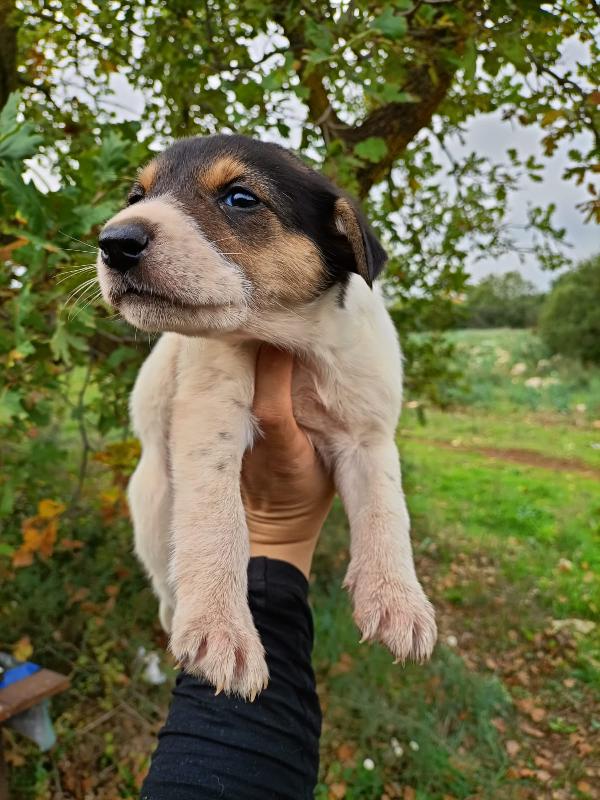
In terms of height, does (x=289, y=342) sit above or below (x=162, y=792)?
above

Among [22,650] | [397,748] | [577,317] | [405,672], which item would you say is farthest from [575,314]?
[22,650]

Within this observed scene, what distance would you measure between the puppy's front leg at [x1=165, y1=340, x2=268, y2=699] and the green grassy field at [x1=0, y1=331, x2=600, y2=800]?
5.62ft

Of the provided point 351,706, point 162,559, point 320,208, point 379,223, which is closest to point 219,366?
point 320,208

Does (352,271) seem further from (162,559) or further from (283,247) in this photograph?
(162,559)

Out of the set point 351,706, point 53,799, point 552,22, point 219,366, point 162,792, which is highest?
point 552,22

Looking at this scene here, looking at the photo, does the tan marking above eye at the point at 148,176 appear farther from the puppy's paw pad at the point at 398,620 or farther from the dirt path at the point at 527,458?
the dirt path at the point at 527,458

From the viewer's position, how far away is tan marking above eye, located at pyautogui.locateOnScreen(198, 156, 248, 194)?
199 cm

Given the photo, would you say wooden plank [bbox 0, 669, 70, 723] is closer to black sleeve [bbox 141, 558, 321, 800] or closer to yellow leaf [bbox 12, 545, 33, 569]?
yellow leaf [bbox 12, 545, 33, 569]

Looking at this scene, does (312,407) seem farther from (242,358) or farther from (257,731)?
(257,731)

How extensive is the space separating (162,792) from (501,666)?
4396 mm

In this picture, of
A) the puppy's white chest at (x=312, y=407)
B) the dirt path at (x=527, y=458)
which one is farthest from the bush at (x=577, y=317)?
the puppy's white chest at (x=312, y=407)

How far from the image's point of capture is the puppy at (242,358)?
174 cm

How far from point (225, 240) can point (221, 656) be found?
3.88 ft

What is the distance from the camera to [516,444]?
39.9 ft
